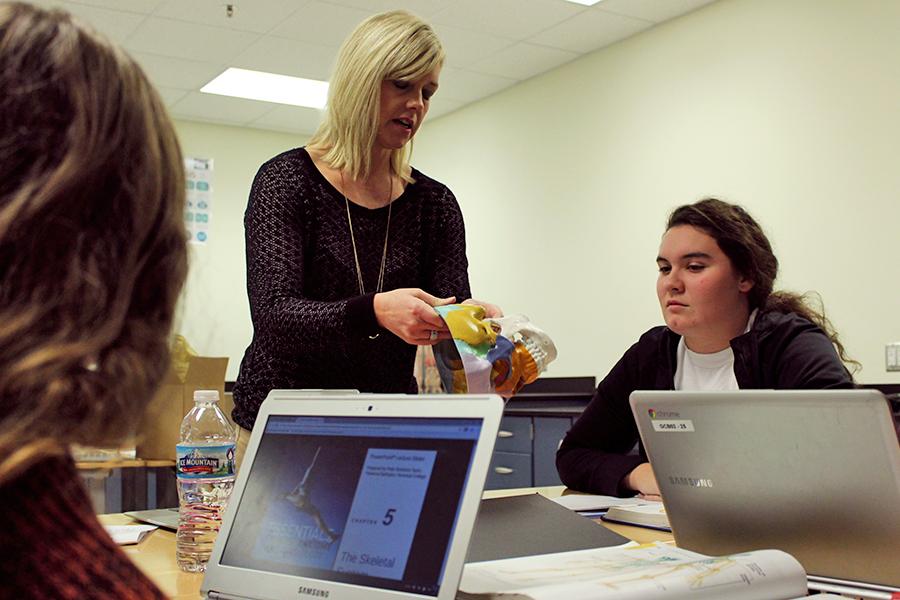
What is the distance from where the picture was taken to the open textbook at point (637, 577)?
79 cm

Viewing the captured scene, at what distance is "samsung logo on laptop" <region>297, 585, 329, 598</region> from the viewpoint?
821 mm

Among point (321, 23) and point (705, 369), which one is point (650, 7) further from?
point (705, 369)

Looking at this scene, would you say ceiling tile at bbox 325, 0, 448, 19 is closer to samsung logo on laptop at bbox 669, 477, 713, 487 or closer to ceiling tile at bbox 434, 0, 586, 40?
ceiling tile at bbox 434, 0, 586, 40

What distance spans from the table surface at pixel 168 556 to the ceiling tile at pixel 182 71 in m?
3.58

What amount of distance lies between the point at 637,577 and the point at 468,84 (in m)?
4.65

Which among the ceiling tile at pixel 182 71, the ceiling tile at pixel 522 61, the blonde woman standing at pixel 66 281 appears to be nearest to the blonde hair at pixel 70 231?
the blonde woman standing at pixel 66 281

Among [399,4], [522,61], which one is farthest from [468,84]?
[399,4]

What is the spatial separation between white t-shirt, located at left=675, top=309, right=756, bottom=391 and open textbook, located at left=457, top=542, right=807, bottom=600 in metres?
0.95

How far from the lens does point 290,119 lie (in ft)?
19.2

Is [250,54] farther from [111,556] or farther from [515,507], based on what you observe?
[111,556]

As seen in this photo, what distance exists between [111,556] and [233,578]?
465mm

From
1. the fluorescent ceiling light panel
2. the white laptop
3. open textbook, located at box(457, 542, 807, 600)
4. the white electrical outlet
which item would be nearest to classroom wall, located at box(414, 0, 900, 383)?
the white electrical outlet

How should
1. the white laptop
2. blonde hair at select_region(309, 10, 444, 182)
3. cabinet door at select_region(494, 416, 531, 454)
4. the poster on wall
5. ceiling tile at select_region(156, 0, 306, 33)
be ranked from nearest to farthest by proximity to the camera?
the white laptop, blonde hair at select_region(309, 10, 444, 182), cabinet door at select_region(494, 416, 531, 454), ceiling tile at select_region(156, 0, 306, 33), the poster on wall

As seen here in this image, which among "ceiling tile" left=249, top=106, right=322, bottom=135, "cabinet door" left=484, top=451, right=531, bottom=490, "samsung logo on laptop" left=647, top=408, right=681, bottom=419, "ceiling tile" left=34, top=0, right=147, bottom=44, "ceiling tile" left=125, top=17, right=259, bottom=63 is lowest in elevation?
"cabinet door" left=484, top=451, right=531, bottom=490
